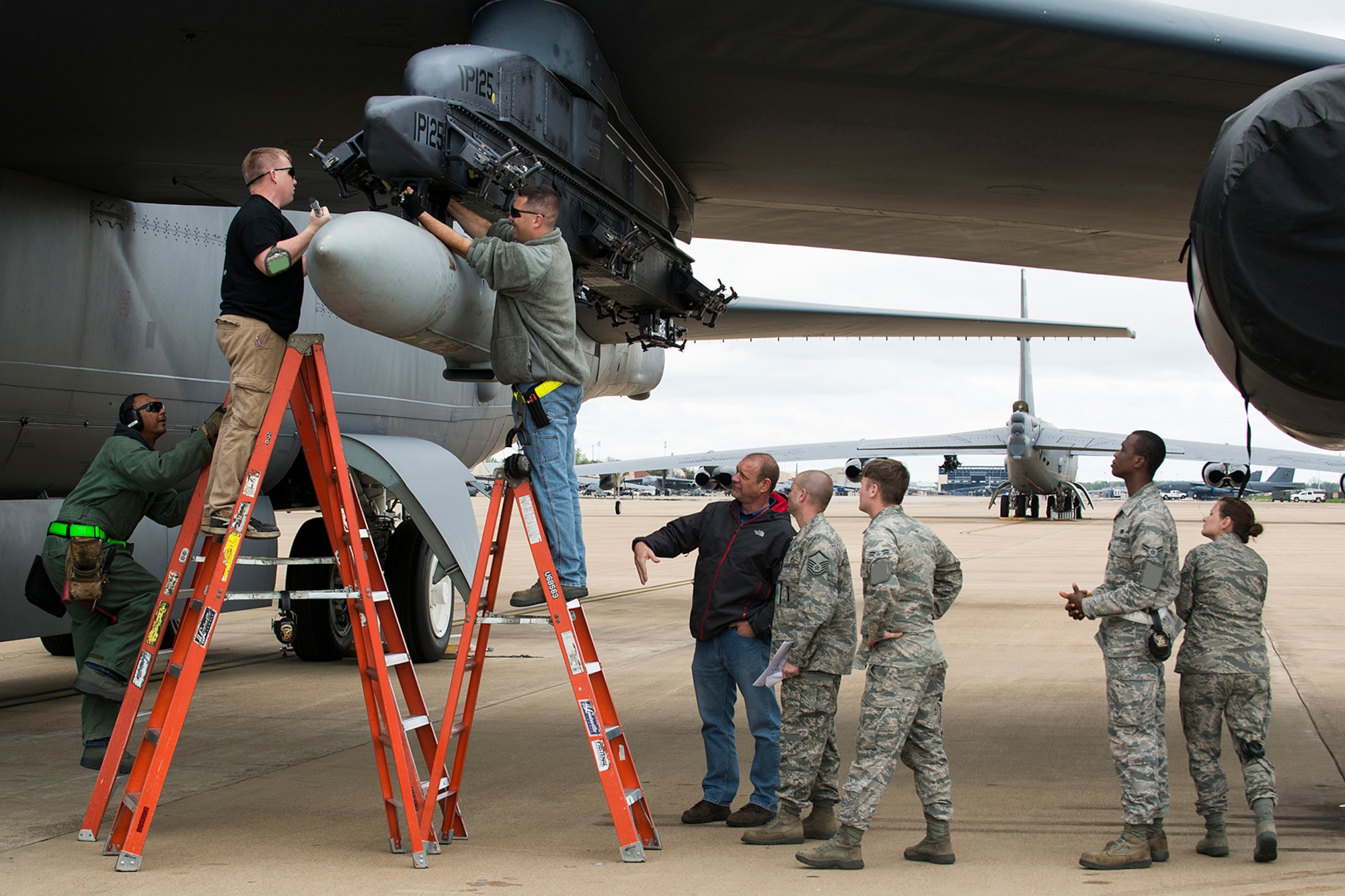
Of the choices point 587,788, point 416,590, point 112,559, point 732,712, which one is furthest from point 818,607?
point 416,590

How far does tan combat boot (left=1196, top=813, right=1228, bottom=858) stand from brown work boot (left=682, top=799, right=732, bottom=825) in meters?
2.20

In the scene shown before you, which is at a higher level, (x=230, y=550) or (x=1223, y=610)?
(x=230, y=550)

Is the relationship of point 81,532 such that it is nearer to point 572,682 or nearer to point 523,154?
point 572,682


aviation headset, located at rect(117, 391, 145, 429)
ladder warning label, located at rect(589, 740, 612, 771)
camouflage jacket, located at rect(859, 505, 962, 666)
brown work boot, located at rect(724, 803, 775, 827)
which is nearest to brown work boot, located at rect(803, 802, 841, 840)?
brown work boot, located at rect(724, 803, 775, 827)

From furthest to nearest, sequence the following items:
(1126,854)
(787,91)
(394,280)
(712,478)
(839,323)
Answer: (712,478), (839,323), (787,91), (1126,854), (394,280)

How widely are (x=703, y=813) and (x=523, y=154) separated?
10.7ft

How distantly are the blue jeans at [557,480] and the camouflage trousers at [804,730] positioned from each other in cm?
112

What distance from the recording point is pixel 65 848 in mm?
5090

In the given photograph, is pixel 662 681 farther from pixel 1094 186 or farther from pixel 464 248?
pixel 464 248

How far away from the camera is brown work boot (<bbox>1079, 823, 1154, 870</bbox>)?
15.8ft

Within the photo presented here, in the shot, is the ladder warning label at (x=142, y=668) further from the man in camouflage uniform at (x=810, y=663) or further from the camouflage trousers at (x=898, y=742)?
the camouflage trousers at (x=898, y=742)

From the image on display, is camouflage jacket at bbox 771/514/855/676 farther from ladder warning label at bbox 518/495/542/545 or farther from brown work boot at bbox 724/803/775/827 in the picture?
ladder warning label at bbox 518/495/542/545

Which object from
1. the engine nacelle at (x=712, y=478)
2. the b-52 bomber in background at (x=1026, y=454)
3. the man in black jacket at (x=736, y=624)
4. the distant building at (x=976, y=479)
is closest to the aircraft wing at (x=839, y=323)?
the man in black jacket at (x=736, y=624)

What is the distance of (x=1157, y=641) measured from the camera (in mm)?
4891
